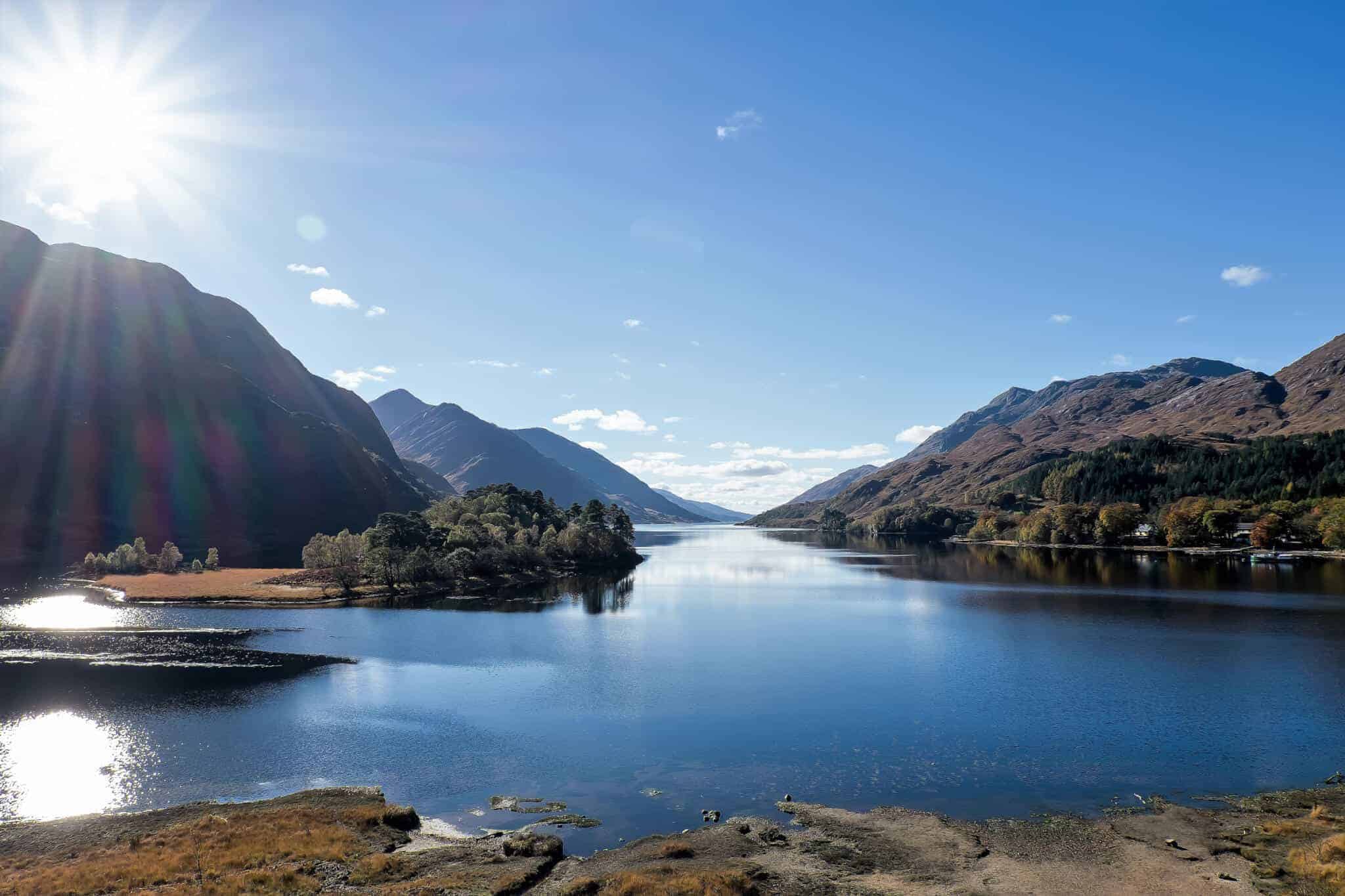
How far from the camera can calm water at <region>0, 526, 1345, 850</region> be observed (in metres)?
41.2

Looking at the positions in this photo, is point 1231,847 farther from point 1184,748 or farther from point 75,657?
point 75,657

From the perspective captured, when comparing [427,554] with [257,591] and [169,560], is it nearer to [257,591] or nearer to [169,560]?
[257,591]

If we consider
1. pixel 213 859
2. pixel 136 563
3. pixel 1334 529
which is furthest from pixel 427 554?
pixel 1334 529

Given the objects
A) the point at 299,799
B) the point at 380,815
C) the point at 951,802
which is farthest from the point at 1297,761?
the point at 299,799

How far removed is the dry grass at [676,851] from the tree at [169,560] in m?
177

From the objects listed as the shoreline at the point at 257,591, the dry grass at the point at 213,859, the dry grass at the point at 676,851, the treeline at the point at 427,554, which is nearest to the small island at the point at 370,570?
the treeline at the point at 427,554

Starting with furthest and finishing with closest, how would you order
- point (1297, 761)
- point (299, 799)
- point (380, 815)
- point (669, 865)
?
point (1297, 761) < point (299, 799) < point (380, 815) < point (669, 865)

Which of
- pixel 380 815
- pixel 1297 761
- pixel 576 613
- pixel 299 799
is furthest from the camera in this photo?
pixel 576 613

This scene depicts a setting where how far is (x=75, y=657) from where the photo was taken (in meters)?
77.1

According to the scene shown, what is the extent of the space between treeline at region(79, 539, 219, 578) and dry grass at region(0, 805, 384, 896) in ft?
531

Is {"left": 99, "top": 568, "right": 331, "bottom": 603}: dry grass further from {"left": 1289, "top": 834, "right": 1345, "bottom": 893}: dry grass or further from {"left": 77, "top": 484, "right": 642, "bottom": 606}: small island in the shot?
{"left": 1289, "top": 834, "right": 1345, "bottom": 893}: dry grass

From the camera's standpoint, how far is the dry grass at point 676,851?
32.0 meters

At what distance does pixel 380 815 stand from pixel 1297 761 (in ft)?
178

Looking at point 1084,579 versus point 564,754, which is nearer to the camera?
point 564,754
